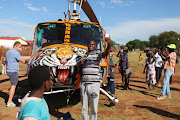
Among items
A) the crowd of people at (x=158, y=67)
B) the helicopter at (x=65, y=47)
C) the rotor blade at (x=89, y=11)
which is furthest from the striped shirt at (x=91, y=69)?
Result: the rotor blade at (x=89, y=11)

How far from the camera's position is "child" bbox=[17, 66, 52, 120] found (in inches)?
65.8

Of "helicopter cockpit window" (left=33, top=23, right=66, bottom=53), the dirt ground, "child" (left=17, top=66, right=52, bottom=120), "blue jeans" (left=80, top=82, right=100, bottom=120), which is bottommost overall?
the dirt ground

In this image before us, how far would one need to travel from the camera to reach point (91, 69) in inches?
150

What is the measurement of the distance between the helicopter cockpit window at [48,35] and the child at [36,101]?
4.09m

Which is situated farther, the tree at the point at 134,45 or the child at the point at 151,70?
the tree at the point at 134,45

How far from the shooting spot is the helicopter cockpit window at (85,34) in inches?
234

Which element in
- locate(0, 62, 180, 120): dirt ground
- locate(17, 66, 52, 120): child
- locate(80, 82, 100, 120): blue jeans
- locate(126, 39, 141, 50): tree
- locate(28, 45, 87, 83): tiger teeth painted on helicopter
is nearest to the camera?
locate(17, 66, 52, 120): child

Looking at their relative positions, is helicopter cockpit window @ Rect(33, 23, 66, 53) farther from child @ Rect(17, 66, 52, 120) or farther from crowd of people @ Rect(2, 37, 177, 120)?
child @ Rect(17, 66, 52, 120)

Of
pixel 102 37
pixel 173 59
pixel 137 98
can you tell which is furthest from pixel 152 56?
pixel 102 37

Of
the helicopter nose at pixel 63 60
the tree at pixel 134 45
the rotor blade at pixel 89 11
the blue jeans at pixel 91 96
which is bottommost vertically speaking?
the blue jeans at pixel 91 96

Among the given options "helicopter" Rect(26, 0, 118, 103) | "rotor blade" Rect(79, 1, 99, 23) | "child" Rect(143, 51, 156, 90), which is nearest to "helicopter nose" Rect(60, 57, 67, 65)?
"helicopter" Rect(26, 0, 118, 103)

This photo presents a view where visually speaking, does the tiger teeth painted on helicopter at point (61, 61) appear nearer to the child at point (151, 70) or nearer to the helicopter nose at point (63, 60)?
the helicopter nose at point (63, 60)

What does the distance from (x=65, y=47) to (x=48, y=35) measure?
129 cm

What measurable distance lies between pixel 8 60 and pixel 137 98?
16.7 feet
